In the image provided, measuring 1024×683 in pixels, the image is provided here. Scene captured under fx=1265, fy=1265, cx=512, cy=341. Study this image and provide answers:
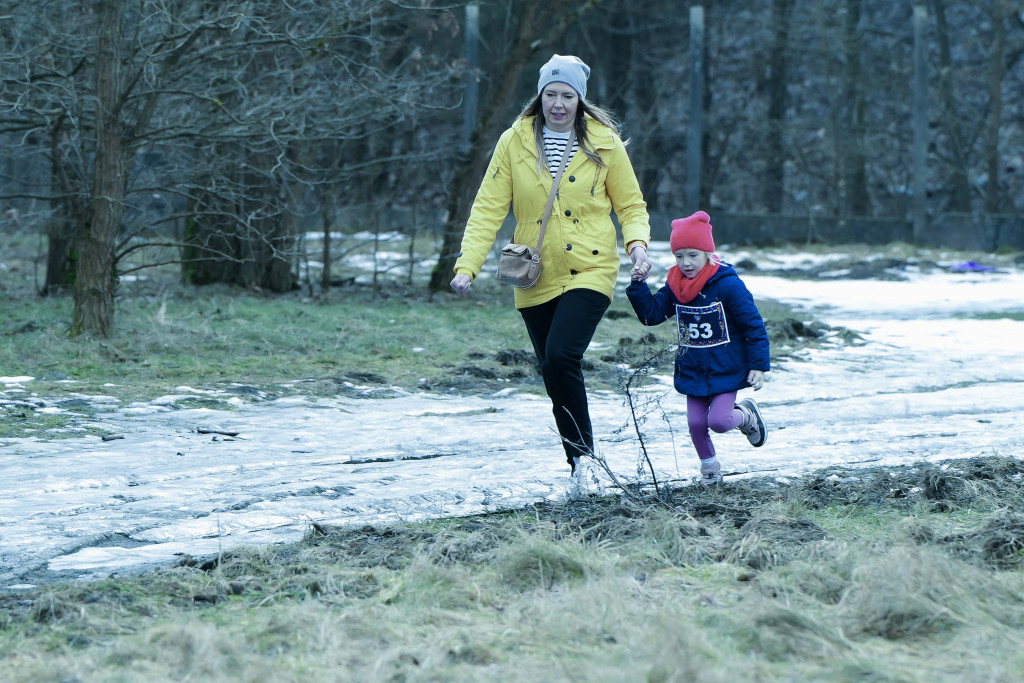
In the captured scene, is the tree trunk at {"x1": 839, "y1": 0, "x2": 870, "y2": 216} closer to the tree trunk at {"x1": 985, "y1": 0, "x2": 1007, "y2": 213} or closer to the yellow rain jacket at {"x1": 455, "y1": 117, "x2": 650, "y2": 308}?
the tree trunk at {"x1": 985, "y1": 0, "x2": 1007, "y2": 213}

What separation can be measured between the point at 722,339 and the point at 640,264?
0.54 meters

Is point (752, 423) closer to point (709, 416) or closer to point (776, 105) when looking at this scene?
point (709, 416)

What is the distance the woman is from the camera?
5.30 m

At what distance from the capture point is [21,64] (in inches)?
385

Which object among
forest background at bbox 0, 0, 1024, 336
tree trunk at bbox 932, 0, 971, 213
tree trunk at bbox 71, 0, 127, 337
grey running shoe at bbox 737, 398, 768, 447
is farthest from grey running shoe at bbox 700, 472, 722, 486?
tree trunk at bbox 932, 0, 971, 213

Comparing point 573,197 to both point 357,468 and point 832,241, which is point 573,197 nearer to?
point 357,468

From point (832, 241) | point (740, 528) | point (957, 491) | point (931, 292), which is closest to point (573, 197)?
point (740, 528)

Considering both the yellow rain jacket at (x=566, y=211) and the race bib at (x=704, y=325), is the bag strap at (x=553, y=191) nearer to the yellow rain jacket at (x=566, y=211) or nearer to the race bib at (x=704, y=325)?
the yellow rain jacket at (x=566, y=211)

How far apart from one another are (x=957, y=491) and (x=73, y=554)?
137 inches

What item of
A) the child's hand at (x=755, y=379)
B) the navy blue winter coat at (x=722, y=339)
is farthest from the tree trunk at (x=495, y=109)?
the child's hand at (x=755, y=379)

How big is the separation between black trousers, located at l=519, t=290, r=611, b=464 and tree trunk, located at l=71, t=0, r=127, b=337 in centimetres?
527

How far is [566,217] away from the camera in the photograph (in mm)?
5359

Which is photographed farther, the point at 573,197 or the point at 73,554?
A: the point at 573,197

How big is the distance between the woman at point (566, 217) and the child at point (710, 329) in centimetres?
20
